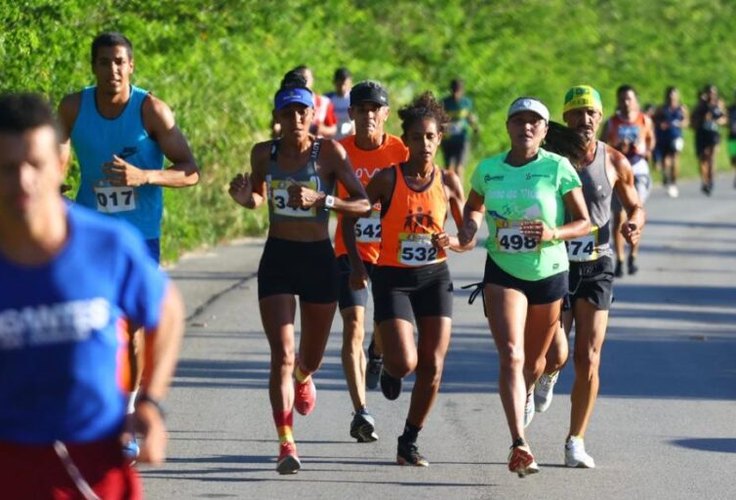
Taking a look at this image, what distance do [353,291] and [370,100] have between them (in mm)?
1034

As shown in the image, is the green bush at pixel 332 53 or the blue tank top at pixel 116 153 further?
the green bush at pixel 332 53

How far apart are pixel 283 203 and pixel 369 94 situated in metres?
1.39

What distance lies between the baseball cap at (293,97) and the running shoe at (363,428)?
1.74 meters

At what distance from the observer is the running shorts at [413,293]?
957 cm

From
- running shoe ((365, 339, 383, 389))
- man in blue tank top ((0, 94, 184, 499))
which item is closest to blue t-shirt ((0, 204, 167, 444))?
man in blue tank top ((0, 94, 184, 499))

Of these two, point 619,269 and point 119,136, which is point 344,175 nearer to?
point 119,136

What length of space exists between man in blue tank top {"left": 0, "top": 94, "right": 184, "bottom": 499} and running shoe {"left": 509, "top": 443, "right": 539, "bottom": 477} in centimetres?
390

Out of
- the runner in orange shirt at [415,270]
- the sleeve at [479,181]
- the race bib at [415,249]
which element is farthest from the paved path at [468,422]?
the sleeve at [479,181]

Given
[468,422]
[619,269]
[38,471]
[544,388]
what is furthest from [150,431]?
[619,269]

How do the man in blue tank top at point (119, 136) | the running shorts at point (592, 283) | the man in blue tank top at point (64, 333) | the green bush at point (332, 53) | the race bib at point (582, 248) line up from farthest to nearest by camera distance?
the green bush at point (332, 53), the race bib at point (582, 248), the running shorts at point (592, 283), the man in blue tank top at point (119, 136), the man in blue tank top at point (64, 333)

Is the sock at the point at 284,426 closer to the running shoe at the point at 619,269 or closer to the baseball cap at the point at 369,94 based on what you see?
the baseball cap at the point at 369,94

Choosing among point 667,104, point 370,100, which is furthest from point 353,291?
point 667,104

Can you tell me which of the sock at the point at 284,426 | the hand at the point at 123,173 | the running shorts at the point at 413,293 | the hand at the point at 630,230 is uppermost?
the hand at the point at 123,173

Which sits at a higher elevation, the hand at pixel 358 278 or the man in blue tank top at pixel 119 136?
the man in blue tank top at pixel 119 136
